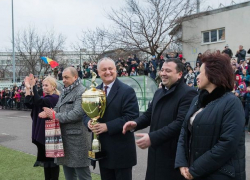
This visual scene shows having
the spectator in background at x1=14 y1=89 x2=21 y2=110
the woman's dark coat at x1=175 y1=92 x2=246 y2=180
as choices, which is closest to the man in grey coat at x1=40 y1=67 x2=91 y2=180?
the woman's dark coat at x1=175 y1=92 x2=246 y2=180

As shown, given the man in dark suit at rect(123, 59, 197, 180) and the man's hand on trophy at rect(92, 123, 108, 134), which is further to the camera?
the man's hand on trophy at rect(92, 123, 108, 134)

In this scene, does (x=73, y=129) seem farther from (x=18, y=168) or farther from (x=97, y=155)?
(x=18, y=168)

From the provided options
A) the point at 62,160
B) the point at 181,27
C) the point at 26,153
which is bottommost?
the point at 26,153

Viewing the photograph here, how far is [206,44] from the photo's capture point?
83.7ft

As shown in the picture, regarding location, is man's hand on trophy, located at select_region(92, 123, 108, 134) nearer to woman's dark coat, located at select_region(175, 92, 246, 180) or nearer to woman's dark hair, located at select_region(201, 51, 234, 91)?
woman's dark coat, located at select_region(175, 92, 246, 180)

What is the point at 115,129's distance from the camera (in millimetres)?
3510

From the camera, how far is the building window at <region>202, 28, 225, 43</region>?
24.4 m

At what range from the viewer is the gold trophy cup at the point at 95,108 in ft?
11.6

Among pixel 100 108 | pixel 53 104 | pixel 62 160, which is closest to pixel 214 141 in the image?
pixel 100 108

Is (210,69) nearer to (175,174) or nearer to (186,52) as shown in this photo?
(175,174)

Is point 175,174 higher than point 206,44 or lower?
lower

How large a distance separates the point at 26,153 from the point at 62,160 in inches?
166

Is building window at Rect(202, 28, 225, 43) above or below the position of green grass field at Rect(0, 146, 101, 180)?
above

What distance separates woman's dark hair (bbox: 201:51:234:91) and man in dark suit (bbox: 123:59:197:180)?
2.03ft
